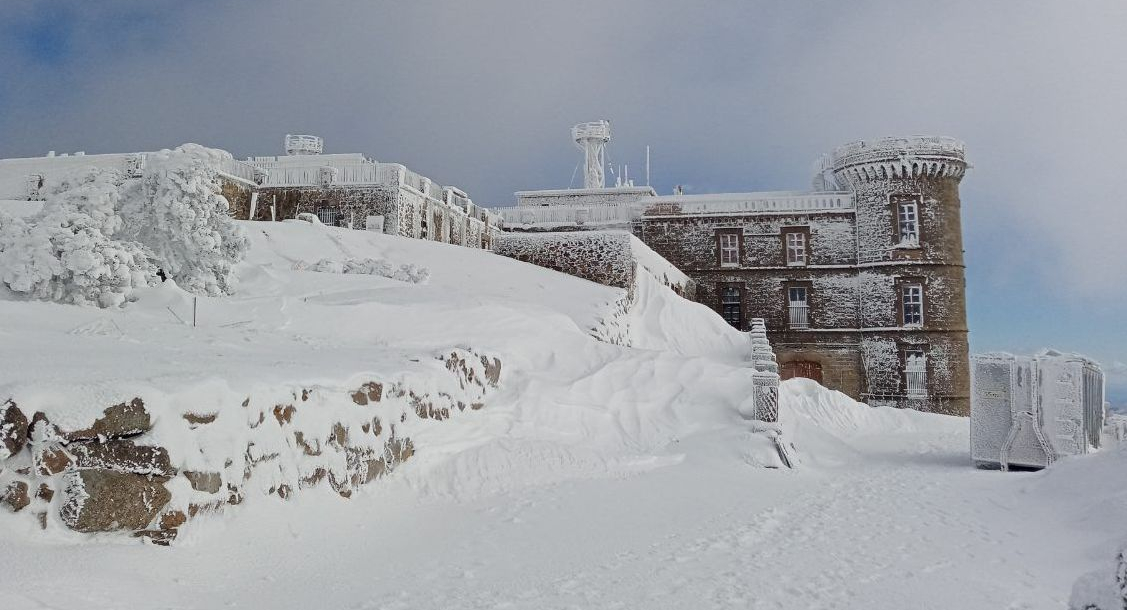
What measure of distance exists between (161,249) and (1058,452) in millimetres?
12886

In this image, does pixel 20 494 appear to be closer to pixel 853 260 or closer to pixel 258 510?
pixel 258 510

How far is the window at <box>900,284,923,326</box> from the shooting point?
95.4 ft

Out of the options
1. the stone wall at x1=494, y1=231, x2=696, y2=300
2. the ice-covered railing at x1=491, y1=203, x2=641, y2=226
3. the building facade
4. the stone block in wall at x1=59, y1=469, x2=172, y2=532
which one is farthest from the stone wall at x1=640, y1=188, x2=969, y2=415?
Result: the stone block in wall at x1=59, y1=469, x2=172, y2=532

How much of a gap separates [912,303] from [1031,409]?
1946 centimetres

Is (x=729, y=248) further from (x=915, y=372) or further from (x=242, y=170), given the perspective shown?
(x=242, y=170)

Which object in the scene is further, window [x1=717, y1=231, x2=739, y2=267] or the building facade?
window [x1=717, y1=231, x2=739, y2=267]

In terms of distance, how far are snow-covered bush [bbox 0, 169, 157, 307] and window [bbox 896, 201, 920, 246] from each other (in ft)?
91.3

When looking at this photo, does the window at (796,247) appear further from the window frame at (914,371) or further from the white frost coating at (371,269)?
the white frost coating at (371,269)

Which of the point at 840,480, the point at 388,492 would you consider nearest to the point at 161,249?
the point at 388,492

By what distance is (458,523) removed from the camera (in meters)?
5.93

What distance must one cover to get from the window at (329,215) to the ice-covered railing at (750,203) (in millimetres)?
14100

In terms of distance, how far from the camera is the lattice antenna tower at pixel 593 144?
37.5 meters

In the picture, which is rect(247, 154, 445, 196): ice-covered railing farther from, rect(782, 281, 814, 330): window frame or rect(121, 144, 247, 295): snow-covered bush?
rect(782, 281, 814, 330): window frame

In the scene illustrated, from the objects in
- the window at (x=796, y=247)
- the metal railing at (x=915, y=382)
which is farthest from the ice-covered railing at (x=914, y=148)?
the metal railing at (x=915, y=382)
